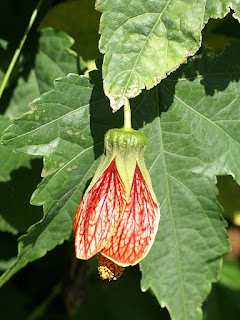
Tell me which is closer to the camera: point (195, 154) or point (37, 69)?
point (195, 154)

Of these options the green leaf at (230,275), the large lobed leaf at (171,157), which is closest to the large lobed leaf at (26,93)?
the large lobed leaf at (171,157)

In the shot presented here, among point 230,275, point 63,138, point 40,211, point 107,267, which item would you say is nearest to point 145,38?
point 63,138

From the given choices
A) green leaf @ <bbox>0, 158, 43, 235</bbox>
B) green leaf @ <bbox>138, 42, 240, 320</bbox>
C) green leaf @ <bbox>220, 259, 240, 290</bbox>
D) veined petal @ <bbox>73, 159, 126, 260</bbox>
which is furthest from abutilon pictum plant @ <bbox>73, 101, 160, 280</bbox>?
green leaf @ <bbox>220, 259, 240, 290</bbox>

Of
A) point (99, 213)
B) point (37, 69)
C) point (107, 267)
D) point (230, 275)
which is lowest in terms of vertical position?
point (230, 275)

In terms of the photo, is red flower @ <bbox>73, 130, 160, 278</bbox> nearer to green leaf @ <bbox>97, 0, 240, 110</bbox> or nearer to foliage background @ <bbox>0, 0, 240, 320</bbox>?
green leaf @ <bbox>97, 0, 240, 110</bbox>

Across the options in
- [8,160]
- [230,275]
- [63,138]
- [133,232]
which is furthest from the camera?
[230,275]

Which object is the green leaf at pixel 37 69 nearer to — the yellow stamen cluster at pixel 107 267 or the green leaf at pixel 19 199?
the green leaf at pixel 19 199

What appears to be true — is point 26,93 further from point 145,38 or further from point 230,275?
point 230,275

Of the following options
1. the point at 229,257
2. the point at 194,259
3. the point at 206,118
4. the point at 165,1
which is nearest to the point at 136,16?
the point at 165,1
